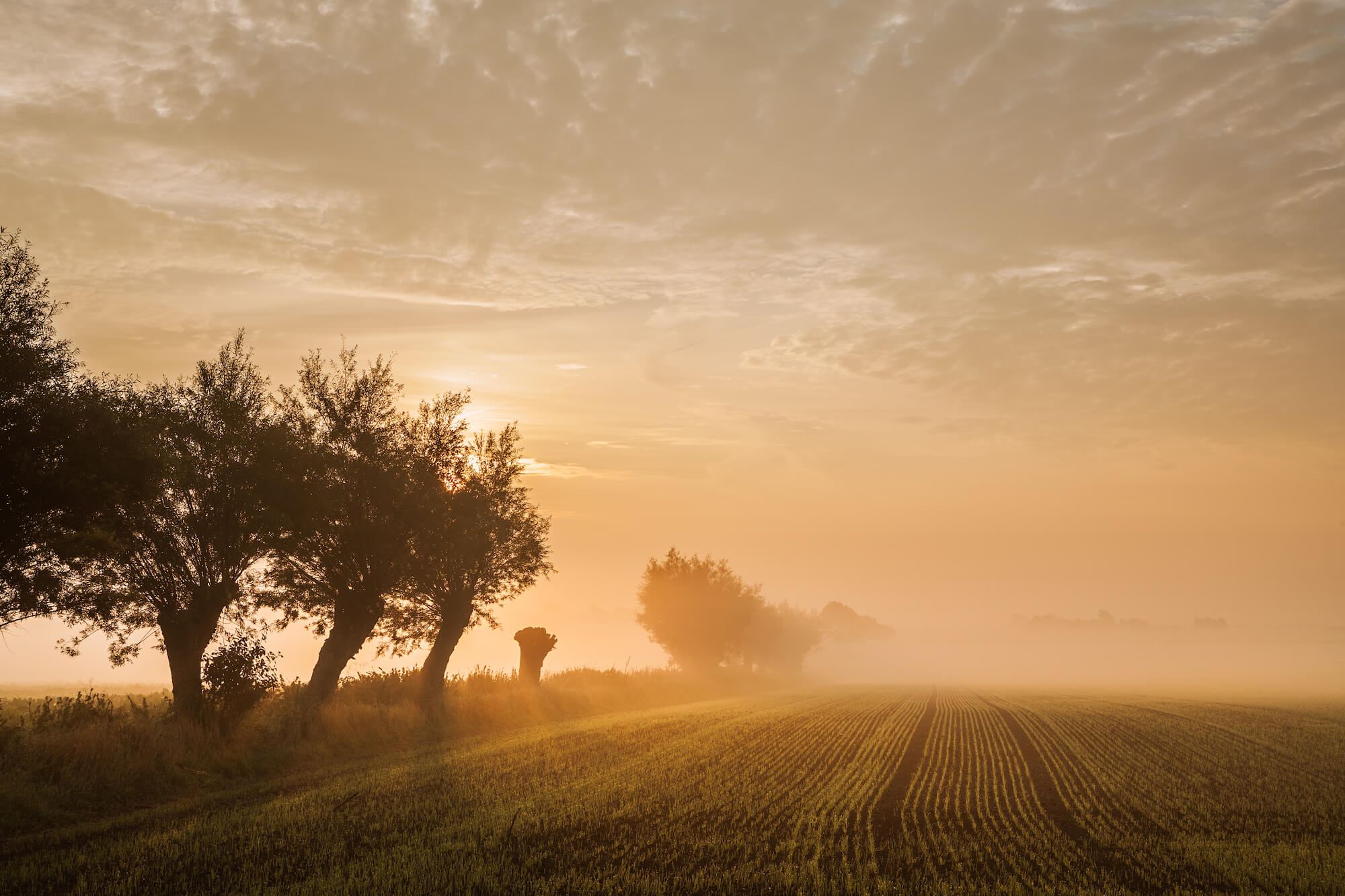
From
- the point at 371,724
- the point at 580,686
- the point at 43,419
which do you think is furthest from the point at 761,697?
the point at 43,419

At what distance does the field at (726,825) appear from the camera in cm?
1091

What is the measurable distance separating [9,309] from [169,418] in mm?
6635

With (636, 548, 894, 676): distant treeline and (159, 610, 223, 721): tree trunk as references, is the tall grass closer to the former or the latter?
(159, 610, 223, 721): tree trunk


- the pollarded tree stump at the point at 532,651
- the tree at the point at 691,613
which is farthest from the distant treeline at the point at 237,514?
the tree at the point at 691,613

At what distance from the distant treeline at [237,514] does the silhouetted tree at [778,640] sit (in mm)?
56153

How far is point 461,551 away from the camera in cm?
3153

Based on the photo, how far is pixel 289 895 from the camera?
378 inches

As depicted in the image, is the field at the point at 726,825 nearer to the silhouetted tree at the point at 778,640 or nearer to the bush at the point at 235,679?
the bush at the point at 235,679

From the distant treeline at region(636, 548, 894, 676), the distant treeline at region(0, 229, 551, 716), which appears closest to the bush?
the distant treeline at region(0, 229, 551, 716)

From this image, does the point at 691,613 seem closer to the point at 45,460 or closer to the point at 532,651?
the point at 532,651

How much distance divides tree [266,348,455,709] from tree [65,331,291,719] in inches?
63.8

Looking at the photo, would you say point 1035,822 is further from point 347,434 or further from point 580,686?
point 580,686

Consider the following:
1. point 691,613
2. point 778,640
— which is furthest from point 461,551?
point 778,640

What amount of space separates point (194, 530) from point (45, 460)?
622cm
